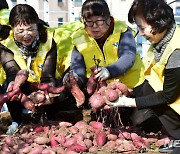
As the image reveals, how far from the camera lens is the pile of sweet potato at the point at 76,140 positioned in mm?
2570

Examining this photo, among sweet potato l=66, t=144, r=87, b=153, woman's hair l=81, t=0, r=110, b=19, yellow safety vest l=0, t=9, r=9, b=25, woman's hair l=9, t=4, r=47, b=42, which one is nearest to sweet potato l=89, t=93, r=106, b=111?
sweet potato l=66, t=144, r=87, b=153

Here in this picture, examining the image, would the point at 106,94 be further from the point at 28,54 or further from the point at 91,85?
the point at 28,54

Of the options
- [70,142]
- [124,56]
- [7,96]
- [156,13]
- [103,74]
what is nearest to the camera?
[156,13]

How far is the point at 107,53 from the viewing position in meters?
3.17

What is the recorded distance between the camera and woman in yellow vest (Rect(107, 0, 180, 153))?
233 centimetres

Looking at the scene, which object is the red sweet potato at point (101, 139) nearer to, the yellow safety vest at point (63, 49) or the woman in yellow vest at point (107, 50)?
the woman in yellow vest at point (107, 50)

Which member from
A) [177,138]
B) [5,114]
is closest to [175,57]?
[177,138]

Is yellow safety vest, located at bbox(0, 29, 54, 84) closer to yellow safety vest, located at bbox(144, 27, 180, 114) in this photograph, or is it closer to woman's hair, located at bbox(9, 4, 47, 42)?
woman's hair, located at bbox(9, 4, 47, 42)

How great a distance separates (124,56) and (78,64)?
35cm

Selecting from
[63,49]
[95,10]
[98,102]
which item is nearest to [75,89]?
[98,102]

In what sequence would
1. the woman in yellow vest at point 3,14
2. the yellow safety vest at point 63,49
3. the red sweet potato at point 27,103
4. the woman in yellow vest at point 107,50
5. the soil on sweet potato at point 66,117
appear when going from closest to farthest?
the red sweet potato at point 27,103 < the woman in yellow vest at point 107,50 < the soil on sweet potato at point 66,117 < the woman in yellow vest at point 3,14 < the yellow safety vest at point 63,49

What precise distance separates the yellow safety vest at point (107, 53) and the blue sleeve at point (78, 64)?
0.10 feet

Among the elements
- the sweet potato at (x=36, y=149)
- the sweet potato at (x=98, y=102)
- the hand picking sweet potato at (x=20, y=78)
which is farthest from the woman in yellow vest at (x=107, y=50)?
the sweet potato at (x=36, y=149)

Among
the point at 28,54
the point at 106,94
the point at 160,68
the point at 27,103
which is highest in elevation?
the point at 160,68
